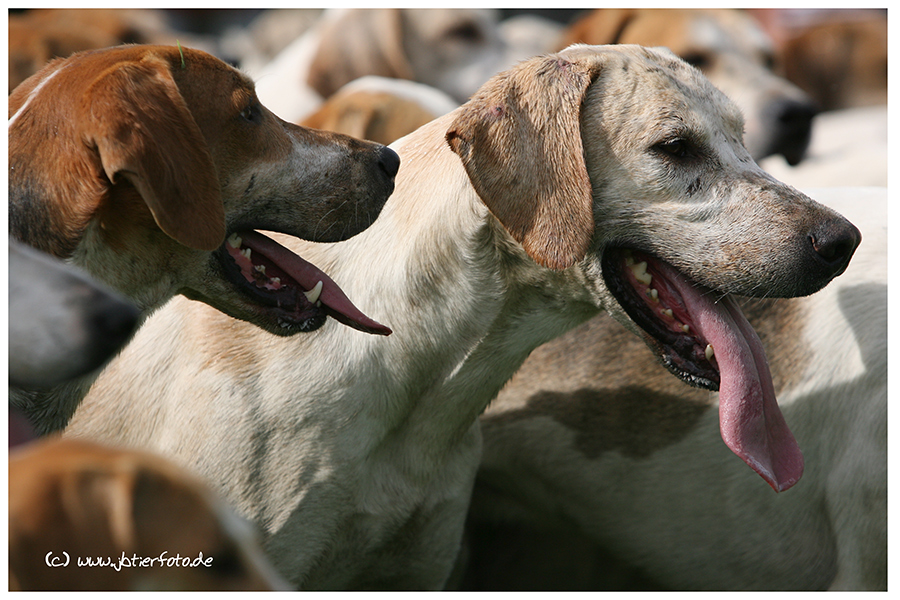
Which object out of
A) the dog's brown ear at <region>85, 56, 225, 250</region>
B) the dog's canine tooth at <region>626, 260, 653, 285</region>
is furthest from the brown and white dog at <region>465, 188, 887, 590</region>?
the dog's brown ear at <region>85, 56, 225, 250</region>

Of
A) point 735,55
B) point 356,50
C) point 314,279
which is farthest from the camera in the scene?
point 356,50

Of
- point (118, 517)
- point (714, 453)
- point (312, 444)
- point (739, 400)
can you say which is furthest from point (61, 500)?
point (714, 453)

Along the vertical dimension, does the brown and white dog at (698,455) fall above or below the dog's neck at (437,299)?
below

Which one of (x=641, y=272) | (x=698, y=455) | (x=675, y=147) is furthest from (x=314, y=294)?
(x=698, y=455)

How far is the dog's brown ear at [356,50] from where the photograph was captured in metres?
6.98

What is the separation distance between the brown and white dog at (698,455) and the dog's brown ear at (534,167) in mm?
1366

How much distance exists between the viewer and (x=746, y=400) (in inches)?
119

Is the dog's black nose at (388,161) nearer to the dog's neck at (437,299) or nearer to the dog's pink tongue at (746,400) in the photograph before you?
the dog's neck at (437,299)

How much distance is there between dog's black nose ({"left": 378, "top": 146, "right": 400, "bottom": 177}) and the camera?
10.5 feet

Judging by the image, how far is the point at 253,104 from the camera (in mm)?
2971

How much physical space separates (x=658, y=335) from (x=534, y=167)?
2.21 feet

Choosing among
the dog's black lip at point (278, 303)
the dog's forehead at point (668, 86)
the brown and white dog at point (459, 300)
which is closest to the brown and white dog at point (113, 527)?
the dog's black lip at point (278, 303)

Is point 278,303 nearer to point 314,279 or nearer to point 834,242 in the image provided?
point 314,279

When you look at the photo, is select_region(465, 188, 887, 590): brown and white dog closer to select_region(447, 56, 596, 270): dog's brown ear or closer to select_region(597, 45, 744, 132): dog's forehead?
select_region(597, 45, 744, 132): dog's forehead
